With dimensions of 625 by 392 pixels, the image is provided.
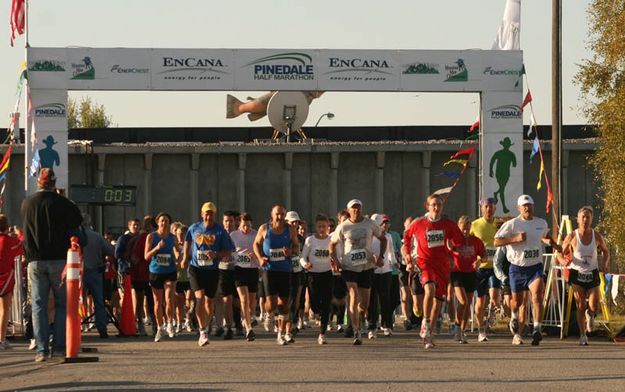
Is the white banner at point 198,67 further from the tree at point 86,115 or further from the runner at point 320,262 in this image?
the tree at point 86,115

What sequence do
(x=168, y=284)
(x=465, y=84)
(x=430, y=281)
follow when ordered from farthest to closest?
(x=465, y=84) < (x=168, y=284) < (x=430, y=281)

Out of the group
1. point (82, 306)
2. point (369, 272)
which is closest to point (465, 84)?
point (82, 306)

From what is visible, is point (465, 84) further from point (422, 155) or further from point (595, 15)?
point (422, 155)

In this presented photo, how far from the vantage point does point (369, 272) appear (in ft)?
63.9

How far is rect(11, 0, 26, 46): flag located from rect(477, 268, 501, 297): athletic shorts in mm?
13638

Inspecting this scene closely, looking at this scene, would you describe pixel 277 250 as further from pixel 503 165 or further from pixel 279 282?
pixel 503 165

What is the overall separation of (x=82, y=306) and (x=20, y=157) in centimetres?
2215

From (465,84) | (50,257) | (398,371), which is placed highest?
(465,84)

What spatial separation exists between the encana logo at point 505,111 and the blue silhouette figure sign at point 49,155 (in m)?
8.57

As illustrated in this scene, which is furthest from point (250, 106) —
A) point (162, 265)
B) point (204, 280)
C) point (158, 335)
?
point (204, 280)

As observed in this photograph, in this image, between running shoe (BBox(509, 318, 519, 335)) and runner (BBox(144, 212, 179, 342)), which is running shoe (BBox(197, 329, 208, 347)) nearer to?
runner (BBox(144, 212, 179, 342))

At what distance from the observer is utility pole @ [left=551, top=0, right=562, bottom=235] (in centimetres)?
2933

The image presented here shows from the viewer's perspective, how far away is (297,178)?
47.6m

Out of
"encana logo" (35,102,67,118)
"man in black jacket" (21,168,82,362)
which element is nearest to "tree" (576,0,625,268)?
"encana logo" (35,102,67,118)
